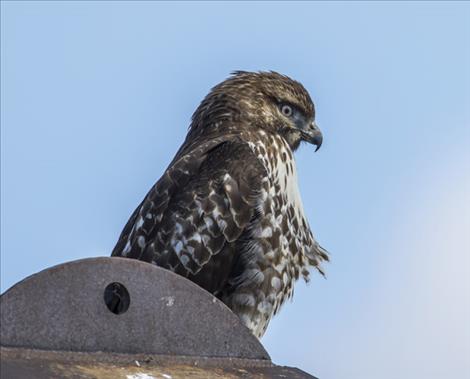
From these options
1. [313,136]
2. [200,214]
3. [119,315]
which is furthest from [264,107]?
[119,315]

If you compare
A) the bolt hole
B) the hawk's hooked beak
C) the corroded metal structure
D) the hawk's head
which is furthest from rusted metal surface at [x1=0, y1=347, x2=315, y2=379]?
the hawk's hooked beak

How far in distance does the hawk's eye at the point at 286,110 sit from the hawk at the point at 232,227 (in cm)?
73

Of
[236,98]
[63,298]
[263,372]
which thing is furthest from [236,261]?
[63,298]

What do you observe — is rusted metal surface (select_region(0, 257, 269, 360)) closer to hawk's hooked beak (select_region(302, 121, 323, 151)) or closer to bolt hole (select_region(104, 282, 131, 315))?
bolt hole (select_region(104, 282, 131, 315))

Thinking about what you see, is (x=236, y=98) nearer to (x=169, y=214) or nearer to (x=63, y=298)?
(x=169, y=214)

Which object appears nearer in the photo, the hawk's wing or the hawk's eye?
the hawk's wing

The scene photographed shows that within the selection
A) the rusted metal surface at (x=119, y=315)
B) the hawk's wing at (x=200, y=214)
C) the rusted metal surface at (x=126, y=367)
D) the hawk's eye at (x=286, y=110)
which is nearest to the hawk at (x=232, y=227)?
the hawk's wing at (x=200, y=214)

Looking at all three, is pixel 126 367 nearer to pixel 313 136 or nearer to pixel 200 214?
pixel 200 214

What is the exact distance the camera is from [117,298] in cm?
410

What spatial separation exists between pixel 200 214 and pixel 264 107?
1.42m

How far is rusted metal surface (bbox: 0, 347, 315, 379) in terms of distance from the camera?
3.59 metres

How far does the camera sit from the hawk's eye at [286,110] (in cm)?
814

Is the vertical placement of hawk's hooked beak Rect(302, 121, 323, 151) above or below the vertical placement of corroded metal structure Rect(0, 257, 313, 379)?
above

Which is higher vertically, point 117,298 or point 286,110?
point 286,110
